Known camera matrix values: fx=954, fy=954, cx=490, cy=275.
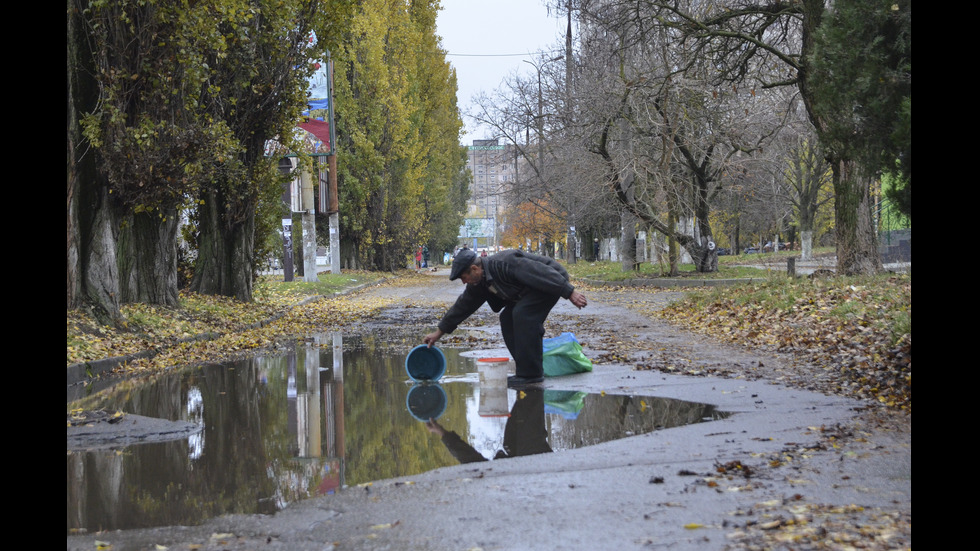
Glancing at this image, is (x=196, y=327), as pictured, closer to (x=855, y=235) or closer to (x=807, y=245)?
(x=855, y=235)

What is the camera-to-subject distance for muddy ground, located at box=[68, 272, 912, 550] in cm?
422

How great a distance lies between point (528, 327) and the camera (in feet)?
29.8

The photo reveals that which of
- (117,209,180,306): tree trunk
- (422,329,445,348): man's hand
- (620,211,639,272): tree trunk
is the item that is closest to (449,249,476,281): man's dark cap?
(422,329,445,348): man's hand

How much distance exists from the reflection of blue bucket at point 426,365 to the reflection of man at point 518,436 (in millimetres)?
1566

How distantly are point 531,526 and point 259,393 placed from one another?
5.58m

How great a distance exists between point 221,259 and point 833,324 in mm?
14344

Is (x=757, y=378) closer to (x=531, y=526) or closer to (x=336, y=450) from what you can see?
(x=336, y=450)

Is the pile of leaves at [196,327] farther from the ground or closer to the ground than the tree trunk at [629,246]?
closer to the ground

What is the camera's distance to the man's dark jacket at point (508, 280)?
9.02 m

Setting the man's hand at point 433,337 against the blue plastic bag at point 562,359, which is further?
the blue plastic bag at point 562,359

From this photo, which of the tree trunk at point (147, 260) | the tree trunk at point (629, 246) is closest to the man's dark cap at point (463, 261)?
the tree trunk at point (147, 260)

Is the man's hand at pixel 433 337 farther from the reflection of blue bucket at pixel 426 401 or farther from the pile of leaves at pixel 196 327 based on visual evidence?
the pile of leaves at pixel 196 327

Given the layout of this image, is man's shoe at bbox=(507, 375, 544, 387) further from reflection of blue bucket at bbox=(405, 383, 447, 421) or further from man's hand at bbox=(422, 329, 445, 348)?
man's hand at bbox=(422, 329, 445, 348)
